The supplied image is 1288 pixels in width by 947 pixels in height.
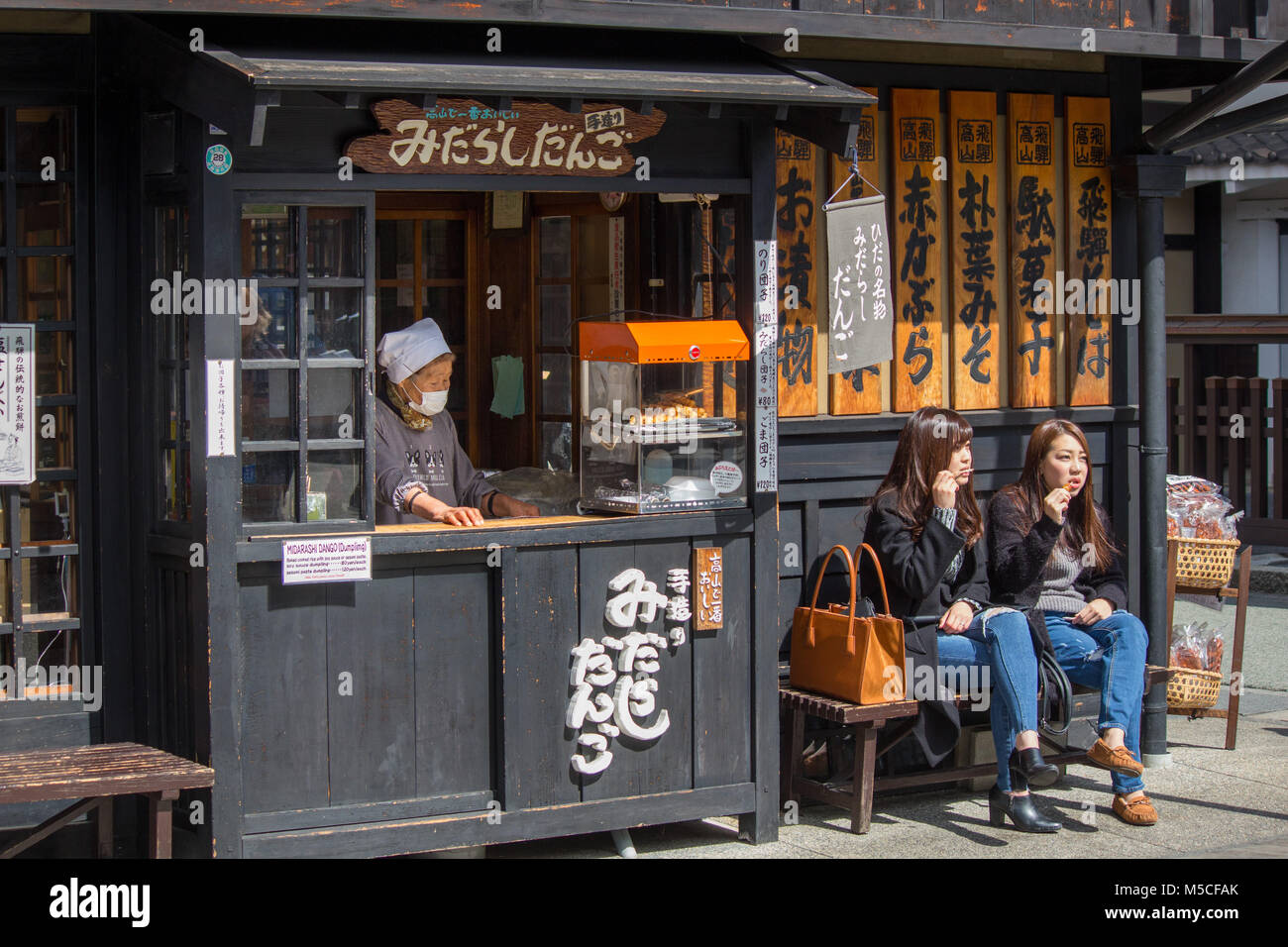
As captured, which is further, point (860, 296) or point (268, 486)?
point (860, 296)

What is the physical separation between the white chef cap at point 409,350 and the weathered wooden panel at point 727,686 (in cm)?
146

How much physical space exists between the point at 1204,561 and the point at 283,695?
4841 millimetres

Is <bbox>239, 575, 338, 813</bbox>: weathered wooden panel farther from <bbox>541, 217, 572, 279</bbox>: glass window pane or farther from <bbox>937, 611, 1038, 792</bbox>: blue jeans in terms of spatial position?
<bbox>937, 611, 1038, 792</bbox>: blue jeans

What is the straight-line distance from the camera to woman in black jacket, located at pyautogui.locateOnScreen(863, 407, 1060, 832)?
261 inches

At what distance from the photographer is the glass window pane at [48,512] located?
19.8 feet

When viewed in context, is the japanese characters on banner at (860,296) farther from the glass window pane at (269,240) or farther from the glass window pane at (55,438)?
the glass window pane at (55,438)

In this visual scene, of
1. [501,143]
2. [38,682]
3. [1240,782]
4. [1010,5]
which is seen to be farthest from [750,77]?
[1240,782]

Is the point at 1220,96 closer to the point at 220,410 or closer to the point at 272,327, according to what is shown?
the point at 272,327

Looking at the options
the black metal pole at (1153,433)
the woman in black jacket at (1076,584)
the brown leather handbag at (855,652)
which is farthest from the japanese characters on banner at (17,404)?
the black metal pole at (1153,433)

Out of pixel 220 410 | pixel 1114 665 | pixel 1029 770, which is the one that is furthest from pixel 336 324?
pixel 1114 665

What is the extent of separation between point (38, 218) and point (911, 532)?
3.78m

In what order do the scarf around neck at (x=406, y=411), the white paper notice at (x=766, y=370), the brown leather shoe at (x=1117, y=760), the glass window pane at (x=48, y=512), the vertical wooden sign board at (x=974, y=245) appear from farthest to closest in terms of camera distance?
the vertical wooden sign board at (x=974, y=245) → the brown leather shoe at (x=1117, y=760) → the scarf around neck at (x=406, y=411) → the white paper notice at (x=766, y=370) → the glass window pane at (x=48, y=512)

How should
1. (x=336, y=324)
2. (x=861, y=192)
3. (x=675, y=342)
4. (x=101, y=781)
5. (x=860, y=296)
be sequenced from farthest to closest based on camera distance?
(x=861, y=192) → (x=860, y=296) → (x=675, y=342) → (x=336, y=324) → (x=101, y=781)

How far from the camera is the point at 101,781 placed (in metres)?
5.35
